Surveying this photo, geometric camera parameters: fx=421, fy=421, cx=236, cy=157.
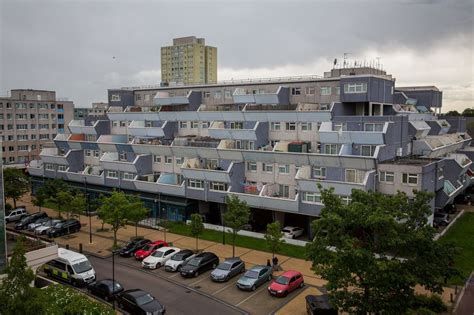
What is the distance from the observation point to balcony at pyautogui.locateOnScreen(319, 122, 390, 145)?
130 ft

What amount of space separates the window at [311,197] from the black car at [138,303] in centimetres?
1879

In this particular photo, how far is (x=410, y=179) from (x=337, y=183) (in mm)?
6479

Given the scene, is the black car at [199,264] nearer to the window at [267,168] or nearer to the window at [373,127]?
the window at [267,168]

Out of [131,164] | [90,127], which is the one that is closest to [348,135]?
[131,164]

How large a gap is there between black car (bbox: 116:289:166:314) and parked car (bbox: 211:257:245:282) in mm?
6298

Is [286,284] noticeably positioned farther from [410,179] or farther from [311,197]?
[410,179]

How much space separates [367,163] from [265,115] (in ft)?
45.9

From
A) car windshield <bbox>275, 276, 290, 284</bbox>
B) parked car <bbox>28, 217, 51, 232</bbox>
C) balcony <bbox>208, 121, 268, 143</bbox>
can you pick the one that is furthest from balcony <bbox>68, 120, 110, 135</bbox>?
car windshield <bbox>275, 276, 290, 284</bbox>

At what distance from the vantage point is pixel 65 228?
46938mm

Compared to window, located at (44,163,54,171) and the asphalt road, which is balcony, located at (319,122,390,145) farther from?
window, located at (44,163,54,171)

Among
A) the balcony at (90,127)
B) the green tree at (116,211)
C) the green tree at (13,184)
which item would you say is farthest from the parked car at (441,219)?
the green tree at (13,184)

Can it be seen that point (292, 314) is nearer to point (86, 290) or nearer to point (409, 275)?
point (409, 275)

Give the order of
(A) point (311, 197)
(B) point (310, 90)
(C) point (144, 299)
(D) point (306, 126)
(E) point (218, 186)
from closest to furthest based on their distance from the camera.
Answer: (C) point (144, 299)
(A) point (311, 197)
(D) point (306, 126)
(E) point (218, 186)
(B) point (310, 90)

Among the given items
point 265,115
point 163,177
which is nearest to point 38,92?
point 163,177
